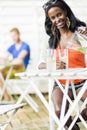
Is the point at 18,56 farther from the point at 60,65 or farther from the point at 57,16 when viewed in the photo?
the point at 60,65

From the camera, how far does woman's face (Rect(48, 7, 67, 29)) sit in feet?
13.5

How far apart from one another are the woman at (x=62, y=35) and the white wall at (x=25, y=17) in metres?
5.31

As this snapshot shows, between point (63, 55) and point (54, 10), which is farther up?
point (54, 10)

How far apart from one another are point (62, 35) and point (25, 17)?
5476 mm

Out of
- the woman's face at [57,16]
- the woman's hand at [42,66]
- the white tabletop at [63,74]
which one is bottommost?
the woman's hand at [42,66]

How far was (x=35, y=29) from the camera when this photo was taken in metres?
9.69

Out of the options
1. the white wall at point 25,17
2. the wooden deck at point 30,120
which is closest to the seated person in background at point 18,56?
the wooden deck at point 30,120

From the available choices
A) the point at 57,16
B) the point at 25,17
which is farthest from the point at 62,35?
the point at 25,17

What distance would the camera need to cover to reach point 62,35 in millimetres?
4336

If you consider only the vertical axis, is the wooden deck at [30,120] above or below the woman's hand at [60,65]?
below

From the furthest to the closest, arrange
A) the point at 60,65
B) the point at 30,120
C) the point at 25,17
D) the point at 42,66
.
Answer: the point at 25,17 → the point at 30,120 → the point at 42,66 → the point at 60,65

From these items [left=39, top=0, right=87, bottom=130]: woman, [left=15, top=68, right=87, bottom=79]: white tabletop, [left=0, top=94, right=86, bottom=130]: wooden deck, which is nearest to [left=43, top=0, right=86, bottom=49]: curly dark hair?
[left=39, top=0, right=87, bottom=130]: woman

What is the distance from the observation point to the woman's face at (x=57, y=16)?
4.13 m

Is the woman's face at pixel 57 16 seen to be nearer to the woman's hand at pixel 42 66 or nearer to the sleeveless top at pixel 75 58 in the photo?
the sleeveless top at pixel 75 58
